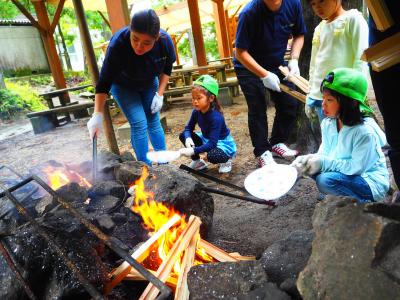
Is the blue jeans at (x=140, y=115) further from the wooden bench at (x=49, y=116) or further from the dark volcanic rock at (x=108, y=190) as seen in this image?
the wooden bench at (x=49, y=116)

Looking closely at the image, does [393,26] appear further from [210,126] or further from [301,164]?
[210,126]

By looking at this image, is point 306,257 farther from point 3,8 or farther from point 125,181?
point 3,8

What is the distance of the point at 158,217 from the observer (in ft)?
8.83

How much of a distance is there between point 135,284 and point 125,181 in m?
1.47

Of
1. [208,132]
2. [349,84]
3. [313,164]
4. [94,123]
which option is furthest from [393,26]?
[94,123]

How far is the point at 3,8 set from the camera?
2080cm

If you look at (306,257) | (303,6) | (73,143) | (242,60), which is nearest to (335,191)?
(306,257)

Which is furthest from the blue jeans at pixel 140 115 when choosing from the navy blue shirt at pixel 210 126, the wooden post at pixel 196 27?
the wooden post at pixel 196 27

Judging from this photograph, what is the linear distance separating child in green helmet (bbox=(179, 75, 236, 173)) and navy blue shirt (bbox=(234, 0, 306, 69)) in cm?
56

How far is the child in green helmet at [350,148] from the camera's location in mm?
2394

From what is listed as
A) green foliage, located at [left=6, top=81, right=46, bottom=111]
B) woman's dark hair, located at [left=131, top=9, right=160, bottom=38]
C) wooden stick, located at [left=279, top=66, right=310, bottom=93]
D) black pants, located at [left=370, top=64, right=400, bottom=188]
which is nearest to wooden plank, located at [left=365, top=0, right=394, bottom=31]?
black pants, located at [left=370, top=64, right=400, bottom=188]

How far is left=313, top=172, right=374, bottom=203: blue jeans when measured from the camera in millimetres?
2506

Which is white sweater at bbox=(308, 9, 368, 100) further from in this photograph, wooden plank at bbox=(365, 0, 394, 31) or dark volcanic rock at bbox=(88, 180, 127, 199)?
dark volcanic rock at bbox=(88, 180, 127, 199)

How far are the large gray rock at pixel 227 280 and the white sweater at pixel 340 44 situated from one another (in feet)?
7.37
